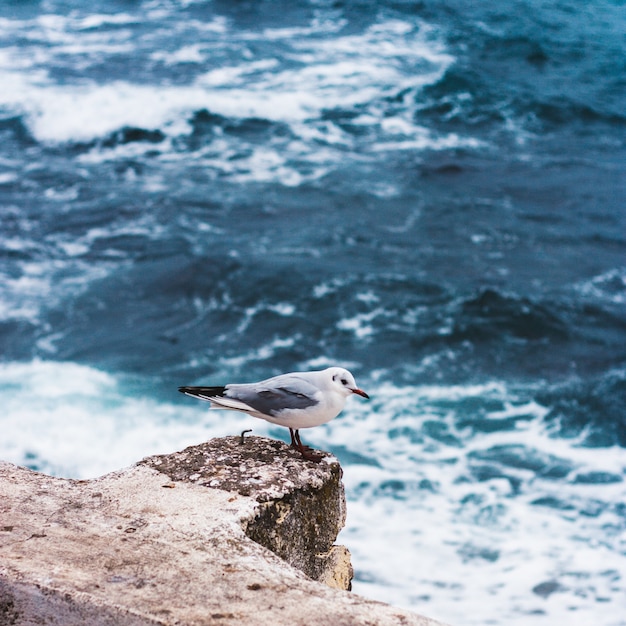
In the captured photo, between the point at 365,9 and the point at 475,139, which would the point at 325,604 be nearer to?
the point at 475,139

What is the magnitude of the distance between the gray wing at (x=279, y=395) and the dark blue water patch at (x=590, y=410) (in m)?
9.89

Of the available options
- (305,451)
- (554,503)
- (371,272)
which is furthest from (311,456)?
(371,272)

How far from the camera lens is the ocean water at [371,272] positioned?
41.7ft

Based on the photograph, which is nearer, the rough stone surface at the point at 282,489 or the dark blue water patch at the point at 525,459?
the rough stone surface at the point at 282,489

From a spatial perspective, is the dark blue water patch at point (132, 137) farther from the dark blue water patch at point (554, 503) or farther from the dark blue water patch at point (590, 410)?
the dark blue water patch at point (554, 503)

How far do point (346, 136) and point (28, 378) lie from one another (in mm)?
11905

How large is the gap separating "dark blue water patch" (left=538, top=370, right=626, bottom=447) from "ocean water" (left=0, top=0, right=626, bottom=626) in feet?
0.12

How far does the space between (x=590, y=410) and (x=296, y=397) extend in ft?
34.6

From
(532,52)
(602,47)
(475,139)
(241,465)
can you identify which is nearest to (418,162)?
(475,139)

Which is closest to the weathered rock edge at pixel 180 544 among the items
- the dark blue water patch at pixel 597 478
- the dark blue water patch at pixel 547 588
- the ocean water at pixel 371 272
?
the ocean water at pixel 371 272

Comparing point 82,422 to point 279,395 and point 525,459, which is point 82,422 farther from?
point 279,395

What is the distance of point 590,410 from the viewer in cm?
1466

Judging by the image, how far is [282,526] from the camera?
4621 millimetres

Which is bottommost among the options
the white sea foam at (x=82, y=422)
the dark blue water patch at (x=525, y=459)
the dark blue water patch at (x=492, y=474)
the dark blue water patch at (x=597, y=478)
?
the dark blue water patch at (x=597, y=478)
